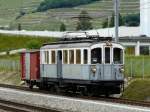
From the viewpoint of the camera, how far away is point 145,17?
11425 cm

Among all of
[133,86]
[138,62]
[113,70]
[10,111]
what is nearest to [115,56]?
[113,70]

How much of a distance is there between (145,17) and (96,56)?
85362mm

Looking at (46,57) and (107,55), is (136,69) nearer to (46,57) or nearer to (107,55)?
(46,57)

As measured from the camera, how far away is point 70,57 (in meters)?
31.6

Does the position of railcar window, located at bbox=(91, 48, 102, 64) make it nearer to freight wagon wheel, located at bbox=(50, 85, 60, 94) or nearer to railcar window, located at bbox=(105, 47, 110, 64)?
railcar window, located at bbox=(105, 47, 110, 64)

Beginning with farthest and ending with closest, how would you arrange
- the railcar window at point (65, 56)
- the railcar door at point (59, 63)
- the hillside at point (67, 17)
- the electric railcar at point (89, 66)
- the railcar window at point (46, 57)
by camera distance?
the hillside at point (67, 17) → the railcar window at point (46, 57) → the railcar door at point (59, 63) → the railcar window at point (65, 56) → the electric railcar at point (89, 66)

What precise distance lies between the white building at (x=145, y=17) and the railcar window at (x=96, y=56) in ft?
257

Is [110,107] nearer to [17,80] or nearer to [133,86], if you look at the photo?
[133,86]

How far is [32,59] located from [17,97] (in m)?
8.08

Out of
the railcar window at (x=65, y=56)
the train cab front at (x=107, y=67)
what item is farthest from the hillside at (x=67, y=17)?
the train cab front at (x=107, y=67)

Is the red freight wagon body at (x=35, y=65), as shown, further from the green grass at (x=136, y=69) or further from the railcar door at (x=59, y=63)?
the green grass at (x=136, y=69)

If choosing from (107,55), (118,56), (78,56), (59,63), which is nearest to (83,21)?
(59,63)

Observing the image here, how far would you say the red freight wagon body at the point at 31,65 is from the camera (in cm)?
3794

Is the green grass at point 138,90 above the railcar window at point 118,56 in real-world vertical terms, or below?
below
